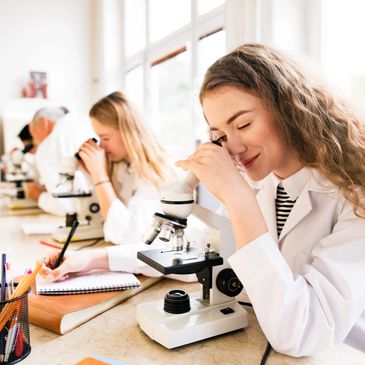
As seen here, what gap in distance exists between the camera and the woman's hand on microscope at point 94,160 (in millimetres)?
1886

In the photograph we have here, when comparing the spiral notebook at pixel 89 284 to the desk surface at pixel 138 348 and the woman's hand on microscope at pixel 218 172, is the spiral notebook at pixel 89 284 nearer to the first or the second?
the desk surface at pixel 138 348

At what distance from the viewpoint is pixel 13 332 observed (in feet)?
2.53

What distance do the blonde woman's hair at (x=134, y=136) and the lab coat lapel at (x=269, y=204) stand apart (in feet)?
2.48

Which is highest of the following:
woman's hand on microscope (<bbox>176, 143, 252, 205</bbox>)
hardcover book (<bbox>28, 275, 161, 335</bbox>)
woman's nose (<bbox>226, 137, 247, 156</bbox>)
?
woman's nose (<bbox>226, 137, 247, 156</bbox>)

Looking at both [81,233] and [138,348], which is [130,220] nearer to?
[81,233]

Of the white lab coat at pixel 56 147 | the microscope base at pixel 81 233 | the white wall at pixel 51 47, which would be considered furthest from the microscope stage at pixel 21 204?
the white wall at pixel 51 47

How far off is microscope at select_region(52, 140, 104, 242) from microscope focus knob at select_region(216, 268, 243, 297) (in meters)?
1.04

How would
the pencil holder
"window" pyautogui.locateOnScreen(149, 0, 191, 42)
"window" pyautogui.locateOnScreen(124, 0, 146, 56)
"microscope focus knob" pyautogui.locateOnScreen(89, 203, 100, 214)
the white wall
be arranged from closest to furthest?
the pencil holder < "microscope focus knob" pyautogui.locateOnScreen(89, 203, 100, 214) < "window" pyautogui.locateOnScreen(149, 0, 191, 42) < "window" pyautogui.locateOnScreen(124, 0, 146, 56) < the white wall

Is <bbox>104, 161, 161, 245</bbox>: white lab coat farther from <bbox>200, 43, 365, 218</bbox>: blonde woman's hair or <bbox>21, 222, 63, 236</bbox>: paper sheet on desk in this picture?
<bbox>200, 43, 365, 218</bbox>: blonde woman's hair

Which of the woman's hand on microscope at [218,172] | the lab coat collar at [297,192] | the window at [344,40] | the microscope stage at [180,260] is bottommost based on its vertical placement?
the microscope stage at [180,260]

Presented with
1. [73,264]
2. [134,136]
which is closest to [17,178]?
[134,136]

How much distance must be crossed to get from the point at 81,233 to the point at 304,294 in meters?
1.27

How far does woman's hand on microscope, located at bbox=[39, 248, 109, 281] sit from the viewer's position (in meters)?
1.12

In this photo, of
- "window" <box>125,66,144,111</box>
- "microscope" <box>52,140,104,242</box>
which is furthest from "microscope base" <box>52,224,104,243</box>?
"window" <box>125,66,144,111</box>
